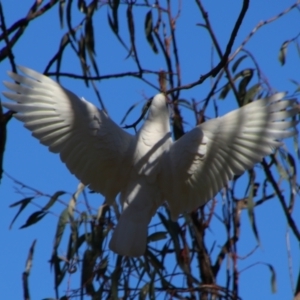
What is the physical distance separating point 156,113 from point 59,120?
349mm

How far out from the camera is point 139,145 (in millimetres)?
3316

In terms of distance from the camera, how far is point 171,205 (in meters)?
3.54

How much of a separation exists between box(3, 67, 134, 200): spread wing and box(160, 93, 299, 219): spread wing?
212 mm

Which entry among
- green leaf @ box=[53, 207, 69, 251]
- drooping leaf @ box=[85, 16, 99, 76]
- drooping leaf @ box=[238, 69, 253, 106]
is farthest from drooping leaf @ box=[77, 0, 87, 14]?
green leaf @ box=[53, 207, 69, 251]

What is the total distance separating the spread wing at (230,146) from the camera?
11.2 feet

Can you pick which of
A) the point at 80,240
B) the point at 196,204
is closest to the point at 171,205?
the point at 196,204

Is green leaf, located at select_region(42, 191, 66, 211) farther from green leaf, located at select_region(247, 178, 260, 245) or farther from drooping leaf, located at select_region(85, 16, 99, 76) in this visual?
green leaf, located at select_region(247, 178, 260, 245)

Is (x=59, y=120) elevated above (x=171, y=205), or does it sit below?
above

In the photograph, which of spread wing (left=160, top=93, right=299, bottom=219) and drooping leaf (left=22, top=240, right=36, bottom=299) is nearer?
spread wing (left=160, top=93, right=299, bottom=219)

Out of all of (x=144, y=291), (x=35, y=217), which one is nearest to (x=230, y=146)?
(x=144, y=291)

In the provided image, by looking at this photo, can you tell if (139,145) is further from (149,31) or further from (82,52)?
(149,31)

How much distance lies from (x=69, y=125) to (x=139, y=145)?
10.4 inches

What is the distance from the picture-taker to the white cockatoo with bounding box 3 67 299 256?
3295 millimetres

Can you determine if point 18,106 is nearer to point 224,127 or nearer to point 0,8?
point 0,8
